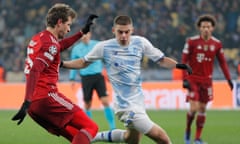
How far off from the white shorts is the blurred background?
52.7 ft

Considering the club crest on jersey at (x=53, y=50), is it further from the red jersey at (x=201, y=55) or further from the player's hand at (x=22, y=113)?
the red jersey at (x=201, y=55)

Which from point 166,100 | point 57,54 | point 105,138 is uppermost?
point 57,54

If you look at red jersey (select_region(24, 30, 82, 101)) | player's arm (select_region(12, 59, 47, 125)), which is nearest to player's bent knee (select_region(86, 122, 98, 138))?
→ red jersey (select_region(24, 30, 82, 101))

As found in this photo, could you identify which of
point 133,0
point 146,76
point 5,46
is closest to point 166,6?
point 133,0

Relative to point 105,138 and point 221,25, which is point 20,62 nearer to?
point 221,25

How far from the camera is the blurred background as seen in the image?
84.0ft

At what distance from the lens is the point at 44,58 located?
22.9ft

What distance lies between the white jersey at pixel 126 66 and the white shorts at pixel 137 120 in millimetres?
74

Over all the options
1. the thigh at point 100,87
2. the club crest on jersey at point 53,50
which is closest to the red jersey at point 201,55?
the thigh at point 100,87

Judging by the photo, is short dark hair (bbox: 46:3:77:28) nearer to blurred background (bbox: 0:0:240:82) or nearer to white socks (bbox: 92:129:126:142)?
white socks (bbox: 92:129:126:142)

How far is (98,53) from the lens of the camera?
8.36 metres

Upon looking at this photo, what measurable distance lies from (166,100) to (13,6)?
10.5 metres

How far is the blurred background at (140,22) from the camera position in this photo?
25594 mm

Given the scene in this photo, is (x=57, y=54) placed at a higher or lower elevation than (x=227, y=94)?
higher
